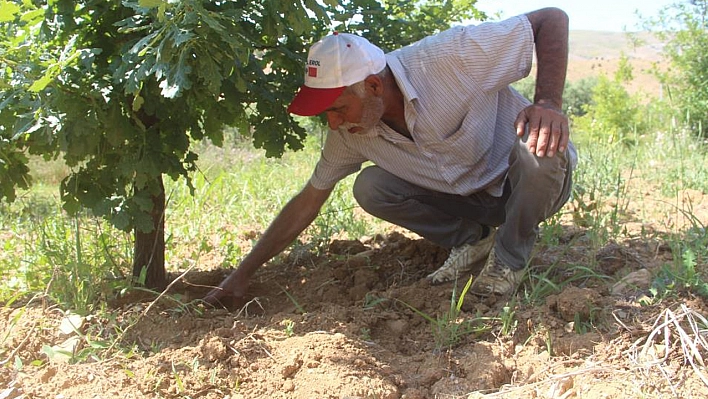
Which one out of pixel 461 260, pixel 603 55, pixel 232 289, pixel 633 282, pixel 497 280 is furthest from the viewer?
pixel 603 55

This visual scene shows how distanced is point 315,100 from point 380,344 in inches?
38.1

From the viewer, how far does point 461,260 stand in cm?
336

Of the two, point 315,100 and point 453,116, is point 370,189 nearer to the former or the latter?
point 453,116

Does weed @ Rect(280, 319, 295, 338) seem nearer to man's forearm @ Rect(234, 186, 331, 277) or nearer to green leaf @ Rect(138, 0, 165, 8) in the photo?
man's forearm @ Rect(234, 186, 331, 277)

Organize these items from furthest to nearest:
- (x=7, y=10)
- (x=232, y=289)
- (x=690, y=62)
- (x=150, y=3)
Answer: (x=690, y=62)
(x=232, y=289)
(x=7, y=10)
(x=150, y=3)

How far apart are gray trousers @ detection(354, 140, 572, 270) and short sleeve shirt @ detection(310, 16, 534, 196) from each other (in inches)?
3.6

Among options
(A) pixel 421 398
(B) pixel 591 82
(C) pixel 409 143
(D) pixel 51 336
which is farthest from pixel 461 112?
(B) pixel 591 82

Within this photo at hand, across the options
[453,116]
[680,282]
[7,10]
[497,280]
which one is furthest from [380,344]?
[7,10]

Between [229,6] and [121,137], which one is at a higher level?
[229,6]

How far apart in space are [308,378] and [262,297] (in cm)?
99

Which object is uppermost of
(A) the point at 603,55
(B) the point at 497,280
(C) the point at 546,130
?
(C) the point at 546,130

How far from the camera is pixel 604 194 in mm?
4387

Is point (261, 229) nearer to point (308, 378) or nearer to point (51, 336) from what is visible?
point (51, 336)

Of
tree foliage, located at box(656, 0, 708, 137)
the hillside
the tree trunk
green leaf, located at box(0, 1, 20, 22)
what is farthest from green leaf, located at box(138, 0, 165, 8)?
the hillside
